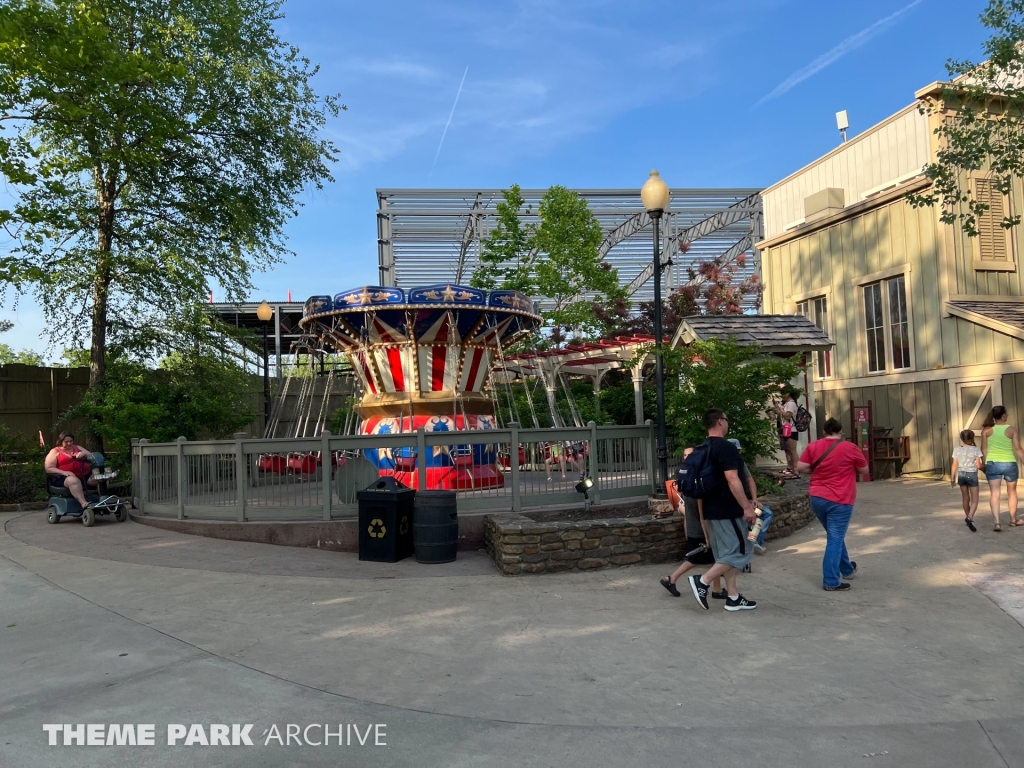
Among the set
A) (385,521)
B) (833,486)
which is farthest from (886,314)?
(385,521)

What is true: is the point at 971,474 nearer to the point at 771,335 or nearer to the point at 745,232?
the point at 771,335

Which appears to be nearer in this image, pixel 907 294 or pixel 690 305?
pixel 907 294

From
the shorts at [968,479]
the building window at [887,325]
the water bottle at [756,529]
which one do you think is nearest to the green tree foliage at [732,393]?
the shorts at [968,479]

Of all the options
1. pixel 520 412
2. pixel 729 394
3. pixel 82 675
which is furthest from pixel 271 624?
pixel 520 412

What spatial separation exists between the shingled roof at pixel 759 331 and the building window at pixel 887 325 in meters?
3.44

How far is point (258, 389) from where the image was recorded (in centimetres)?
2214

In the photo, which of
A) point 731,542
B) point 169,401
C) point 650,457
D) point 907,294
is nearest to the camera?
point 731,542

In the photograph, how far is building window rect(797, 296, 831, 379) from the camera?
1931 cm

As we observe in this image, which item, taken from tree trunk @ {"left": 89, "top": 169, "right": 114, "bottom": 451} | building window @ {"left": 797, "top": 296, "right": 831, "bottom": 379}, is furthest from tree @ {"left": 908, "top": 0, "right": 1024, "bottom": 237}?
tree trunk @ {"left": 89, "top": 169, "right": 114, "bottom": 451}

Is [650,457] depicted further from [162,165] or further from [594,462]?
[162,165]

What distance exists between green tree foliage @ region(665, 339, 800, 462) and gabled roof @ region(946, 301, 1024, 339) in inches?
220

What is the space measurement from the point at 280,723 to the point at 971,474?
9.09 m

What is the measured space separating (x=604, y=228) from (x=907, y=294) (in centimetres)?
2262

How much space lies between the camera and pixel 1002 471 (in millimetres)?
9977
